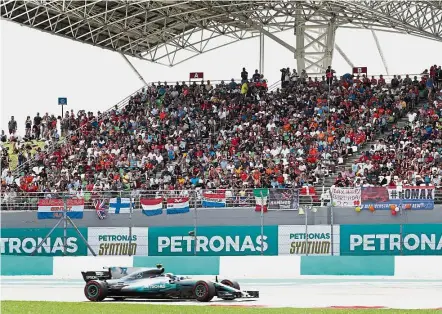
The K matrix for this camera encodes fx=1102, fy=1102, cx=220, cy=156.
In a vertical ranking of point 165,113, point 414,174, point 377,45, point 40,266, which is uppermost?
point 377,45

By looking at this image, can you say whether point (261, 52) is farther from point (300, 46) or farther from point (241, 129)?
point (241, 129)

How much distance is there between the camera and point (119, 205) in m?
32.1

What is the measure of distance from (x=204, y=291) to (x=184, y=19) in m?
30.0

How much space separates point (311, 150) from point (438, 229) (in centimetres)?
839

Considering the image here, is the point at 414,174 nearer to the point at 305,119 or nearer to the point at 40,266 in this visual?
the point at 305,119

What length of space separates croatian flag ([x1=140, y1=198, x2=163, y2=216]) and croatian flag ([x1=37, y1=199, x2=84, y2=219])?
2.02 meters

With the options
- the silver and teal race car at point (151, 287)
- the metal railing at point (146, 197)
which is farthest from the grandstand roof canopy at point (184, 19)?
the silver and teal race car at point (151, 287)

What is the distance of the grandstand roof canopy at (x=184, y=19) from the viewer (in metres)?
41.7

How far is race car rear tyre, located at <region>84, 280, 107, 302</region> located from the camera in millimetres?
19547

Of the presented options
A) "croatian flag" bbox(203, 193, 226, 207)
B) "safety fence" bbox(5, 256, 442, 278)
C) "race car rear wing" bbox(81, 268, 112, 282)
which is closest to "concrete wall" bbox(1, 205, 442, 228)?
"croatian flag" bbox(203, 193, 226, 207)

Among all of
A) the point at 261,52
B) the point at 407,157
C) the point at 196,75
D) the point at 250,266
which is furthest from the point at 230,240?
the point at 261,52

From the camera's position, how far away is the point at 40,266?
2739 cm

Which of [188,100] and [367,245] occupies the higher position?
[188,100]

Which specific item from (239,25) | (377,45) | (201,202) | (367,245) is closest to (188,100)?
(239,25)
